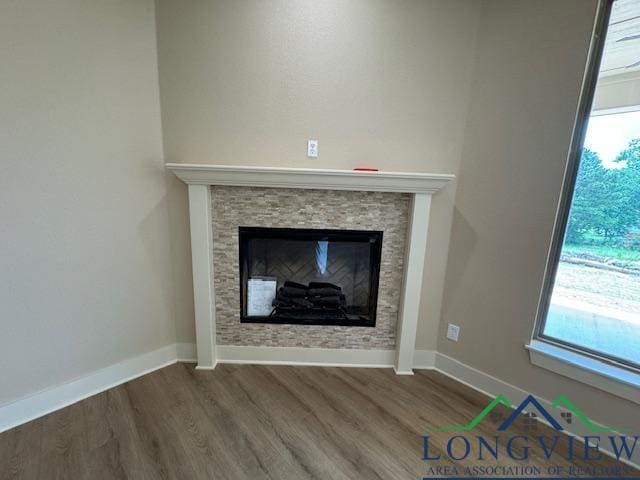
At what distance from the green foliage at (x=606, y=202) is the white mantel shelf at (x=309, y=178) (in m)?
0.64

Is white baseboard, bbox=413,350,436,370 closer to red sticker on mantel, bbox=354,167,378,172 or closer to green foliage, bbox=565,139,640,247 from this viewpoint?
green foliage, bbox=565,139,640,247

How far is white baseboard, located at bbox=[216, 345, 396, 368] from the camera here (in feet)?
6.75

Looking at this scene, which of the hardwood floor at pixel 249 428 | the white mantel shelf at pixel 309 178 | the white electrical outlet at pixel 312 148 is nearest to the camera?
the hardwood floor at pixel 249 428

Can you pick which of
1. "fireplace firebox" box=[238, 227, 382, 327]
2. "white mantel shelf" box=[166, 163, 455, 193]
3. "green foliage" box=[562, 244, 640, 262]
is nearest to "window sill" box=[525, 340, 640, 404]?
"green foliage" box=[562, 244, 640, 262]

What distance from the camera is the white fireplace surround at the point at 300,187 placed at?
5.54 ft

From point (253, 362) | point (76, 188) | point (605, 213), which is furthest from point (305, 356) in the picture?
point (605, 213)

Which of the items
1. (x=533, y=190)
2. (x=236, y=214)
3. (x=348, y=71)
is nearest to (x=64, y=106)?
(x=236, y=214)

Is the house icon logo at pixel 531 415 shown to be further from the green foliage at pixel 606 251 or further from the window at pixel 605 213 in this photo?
the green foliage at pixel 606 251

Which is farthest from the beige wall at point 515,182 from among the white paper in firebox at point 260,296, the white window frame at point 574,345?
the white paper in firebox at point 260,296

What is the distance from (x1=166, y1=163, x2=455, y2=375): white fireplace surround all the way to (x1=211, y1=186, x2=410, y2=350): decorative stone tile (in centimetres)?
5

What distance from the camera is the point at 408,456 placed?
139 centimetres

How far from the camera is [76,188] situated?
5.09 ft

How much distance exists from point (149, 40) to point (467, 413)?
290 cm

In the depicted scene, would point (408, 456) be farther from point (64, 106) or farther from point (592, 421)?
point (64, 106)
